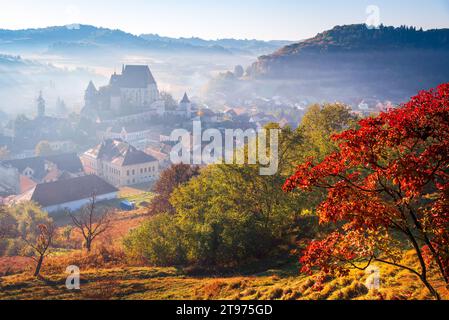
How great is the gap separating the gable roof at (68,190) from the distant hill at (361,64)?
414ft

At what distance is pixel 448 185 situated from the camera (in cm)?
734

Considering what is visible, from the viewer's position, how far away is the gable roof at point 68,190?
43.7m

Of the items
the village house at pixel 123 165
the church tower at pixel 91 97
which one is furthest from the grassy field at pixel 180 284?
the church tower at pixel 91 97

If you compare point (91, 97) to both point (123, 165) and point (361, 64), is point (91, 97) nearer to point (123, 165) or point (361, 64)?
point (123, 165)

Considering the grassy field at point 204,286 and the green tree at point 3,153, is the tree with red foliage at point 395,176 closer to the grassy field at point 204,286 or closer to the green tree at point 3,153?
the grassy field at point 204,286

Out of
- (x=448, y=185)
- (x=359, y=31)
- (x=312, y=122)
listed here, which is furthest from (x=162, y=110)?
(x=359, y=31)

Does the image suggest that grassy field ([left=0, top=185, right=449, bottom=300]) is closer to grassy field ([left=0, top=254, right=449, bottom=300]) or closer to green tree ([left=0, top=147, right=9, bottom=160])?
grassy field ([left=0, top=254, right=449, bottom=300])

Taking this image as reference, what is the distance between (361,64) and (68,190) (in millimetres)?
166596

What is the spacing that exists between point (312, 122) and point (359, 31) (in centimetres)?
18111

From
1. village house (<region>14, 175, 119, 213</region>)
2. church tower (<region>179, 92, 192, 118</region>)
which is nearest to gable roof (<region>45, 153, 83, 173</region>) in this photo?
village house (<region>14, 175, 119, 213</region>)

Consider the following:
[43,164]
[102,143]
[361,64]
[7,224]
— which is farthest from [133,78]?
[361,64]

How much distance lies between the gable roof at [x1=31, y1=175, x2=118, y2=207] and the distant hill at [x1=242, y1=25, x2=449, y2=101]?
126 m

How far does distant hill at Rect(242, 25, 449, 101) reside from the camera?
165m

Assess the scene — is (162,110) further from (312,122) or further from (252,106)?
(312,122)
